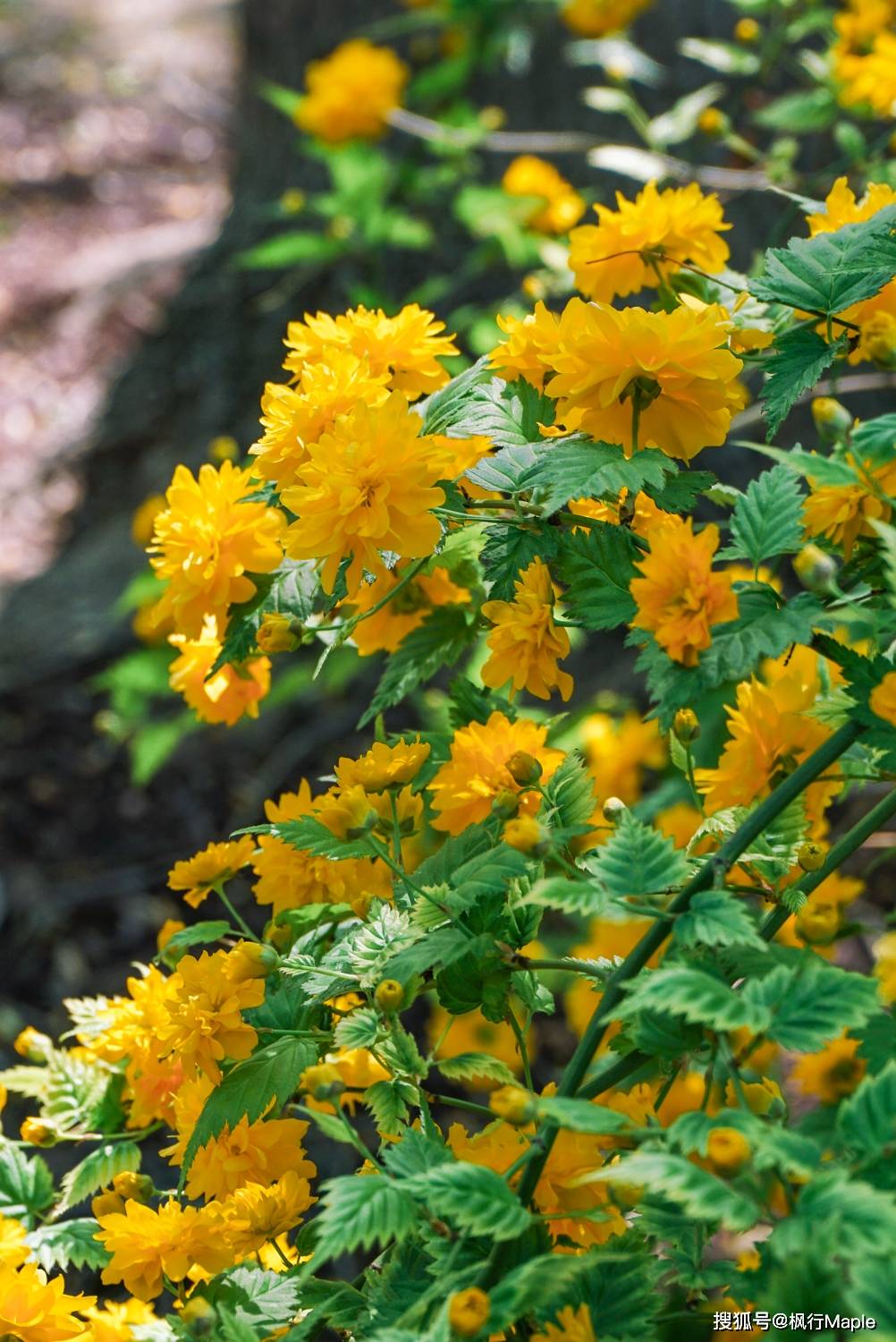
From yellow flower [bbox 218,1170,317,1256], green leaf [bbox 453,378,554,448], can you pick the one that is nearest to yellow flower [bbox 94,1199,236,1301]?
yellow flower [bbox 218,1170,317,1256]

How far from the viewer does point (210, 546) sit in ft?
3.16

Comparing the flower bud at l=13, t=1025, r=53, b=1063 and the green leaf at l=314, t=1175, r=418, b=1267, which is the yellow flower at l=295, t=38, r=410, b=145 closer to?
the flower bud at l=13, t=1025, r=53, b=1063

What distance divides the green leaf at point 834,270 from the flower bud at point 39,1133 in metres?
0.84

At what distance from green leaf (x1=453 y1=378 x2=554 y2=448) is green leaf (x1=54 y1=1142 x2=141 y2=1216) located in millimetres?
621

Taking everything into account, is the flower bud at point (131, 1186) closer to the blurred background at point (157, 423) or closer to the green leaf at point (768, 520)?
the green leaf at point (768, 520)

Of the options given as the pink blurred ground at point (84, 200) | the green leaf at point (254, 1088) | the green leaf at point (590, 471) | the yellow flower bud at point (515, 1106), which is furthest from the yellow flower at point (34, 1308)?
the pink blurred ground at point (84, 200)

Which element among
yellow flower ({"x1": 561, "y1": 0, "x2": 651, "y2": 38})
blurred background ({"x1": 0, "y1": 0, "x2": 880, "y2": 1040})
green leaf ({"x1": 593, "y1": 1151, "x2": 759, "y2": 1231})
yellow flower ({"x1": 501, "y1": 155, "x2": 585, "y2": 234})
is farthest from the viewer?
blurred background ({"x1": 0, "y1": 0, "x2": 880, "y2": 1040})

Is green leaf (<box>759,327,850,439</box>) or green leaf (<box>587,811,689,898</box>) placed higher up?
green leaf (<box>759,327,850,439</box>)

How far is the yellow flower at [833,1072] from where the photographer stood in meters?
1.25

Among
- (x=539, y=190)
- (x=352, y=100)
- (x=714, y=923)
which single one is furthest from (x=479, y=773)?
(x=352, y=100)

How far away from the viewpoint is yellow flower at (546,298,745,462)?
0.83m

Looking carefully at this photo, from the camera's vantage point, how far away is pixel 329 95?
231 centimetres

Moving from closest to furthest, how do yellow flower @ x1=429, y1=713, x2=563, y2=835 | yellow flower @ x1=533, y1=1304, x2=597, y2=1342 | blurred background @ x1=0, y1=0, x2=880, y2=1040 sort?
yellow flower @ x1=533, y1=1304, x2=597, y2=1342 < yellow flower @ x1=429, y1=713, x2=563, y2=835 < blurred background @ x1=0, y1=0, x2=880, y2=1040

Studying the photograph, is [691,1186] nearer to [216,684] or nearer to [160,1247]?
[160,1247]
